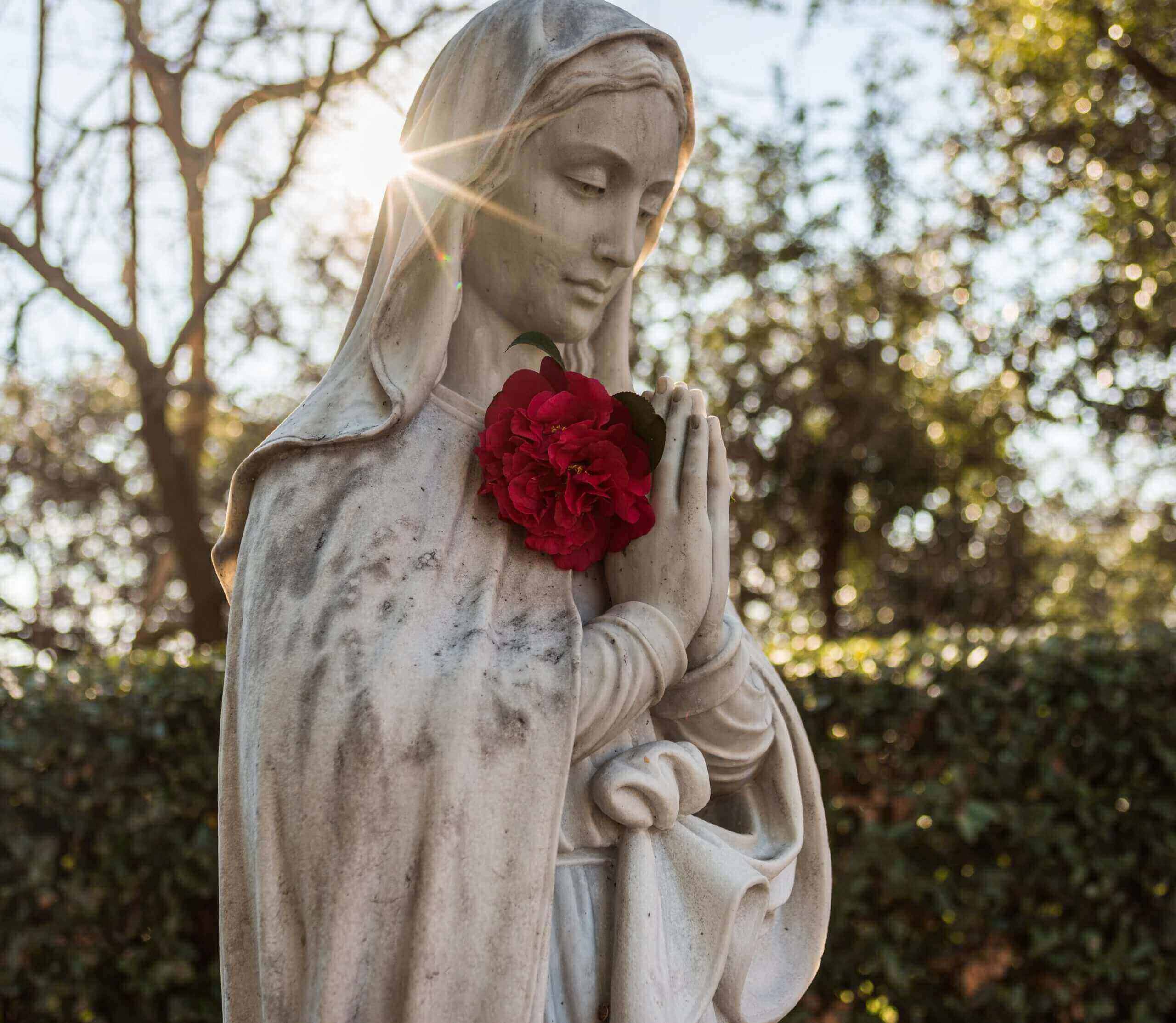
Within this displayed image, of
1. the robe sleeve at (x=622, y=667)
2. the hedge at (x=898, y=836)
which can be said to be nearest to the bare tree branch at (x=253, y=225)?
the hedge at (x=898, y=836)

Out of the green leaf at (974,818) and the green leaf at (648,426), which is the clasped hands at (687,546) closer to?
the green leaf at (648,426)

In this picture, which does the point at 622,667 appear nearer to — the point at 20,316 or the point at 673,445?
the point at 673,445

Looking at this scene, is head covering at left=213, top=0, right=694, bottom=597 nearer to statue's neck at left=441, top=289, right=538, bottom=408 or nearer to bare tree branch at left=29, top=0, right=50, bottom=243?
statue's neck at left=441, top=289, right=538, bottom=408

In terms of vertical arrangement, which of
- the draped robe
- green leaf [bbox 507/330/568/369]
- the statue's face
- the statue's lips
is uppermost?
the statue's face

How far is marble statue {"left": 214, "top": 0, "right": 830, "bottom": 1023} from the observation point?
1.96m

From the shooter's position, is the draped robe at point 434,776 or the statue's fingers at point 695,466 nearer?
the draped robe at point 434,776

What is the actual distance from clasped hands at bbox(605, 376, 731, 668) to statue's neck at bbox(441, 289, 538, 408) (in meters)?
0.34

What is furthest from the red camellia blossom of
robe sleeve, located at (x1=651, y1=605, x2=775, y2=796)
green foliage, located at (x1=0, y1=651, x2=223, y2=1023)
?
green foliage, located at (x1=0, y1=651, x2=223, y2=1023)

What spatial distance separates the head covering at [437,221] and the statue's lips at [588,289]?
8.9 inches

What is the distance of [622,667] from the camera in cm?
218

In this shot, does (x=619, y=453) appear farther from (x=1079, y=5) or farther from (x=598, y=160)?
(x=1079, y=5)

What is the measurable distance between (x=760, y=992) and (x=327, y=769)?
987mm

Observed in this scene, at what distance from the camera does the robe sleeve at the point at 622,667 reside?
2.15 meters

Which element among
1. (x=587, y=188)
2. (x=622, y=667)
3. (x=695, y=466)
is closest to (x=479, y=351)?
(x=587, y=188)
